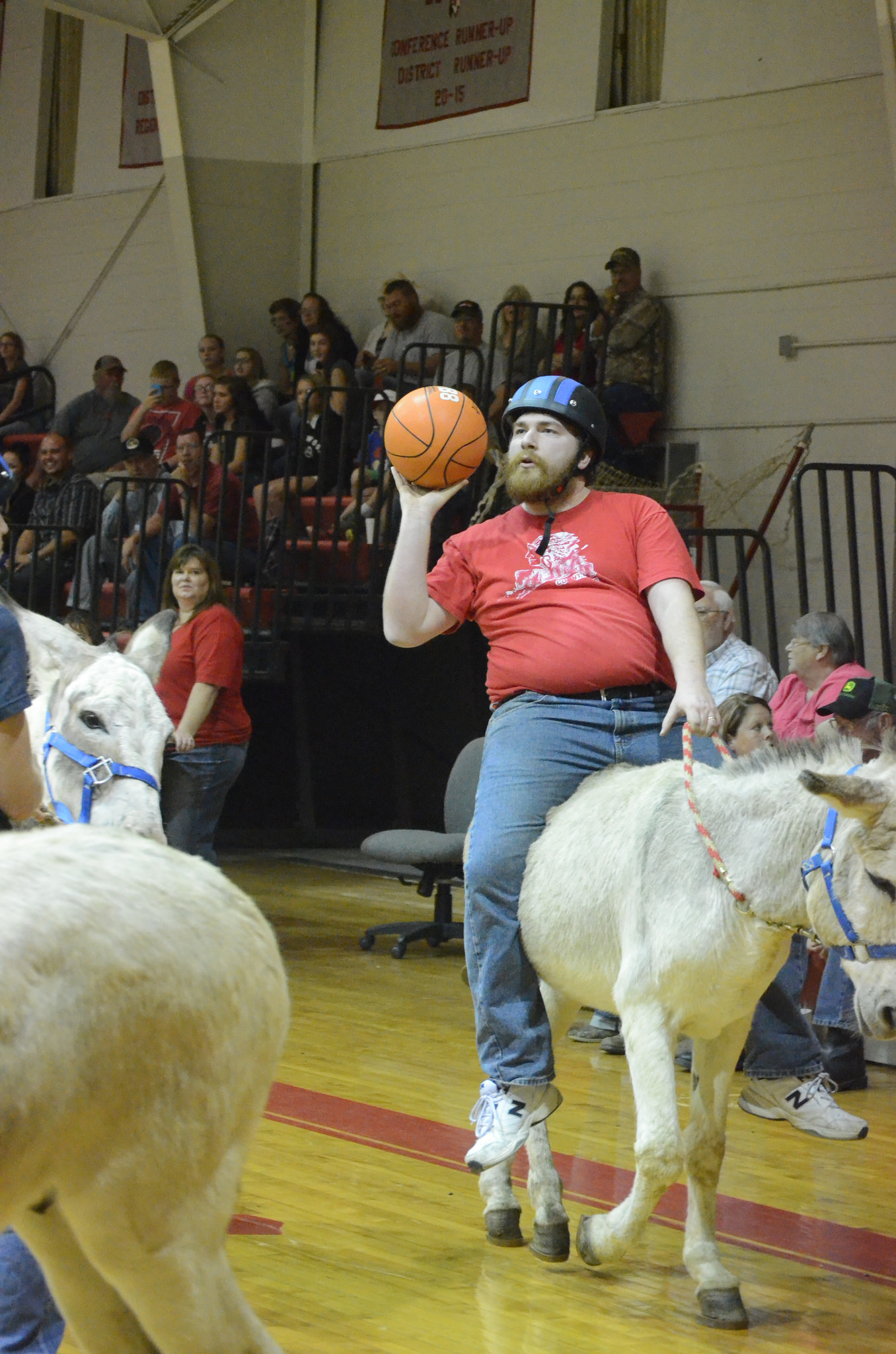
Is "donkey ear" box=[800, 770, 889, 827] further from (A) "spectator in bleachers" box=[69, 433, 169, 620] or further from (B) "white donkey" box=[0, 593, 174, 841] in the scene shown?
(A) "spectator in bleachers" box=[69, 433, 169, 620]

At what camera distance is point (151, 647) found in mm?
4793

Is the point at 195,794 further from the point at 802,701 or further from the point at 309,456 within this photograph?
the point at 309,456

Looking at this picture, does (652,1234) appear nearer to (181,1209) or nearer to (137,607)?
(181,1209)

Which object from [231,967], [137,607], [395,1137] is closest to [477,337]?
[137,607]

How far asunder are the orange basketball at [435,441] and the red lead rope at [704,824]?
1026 millimetres

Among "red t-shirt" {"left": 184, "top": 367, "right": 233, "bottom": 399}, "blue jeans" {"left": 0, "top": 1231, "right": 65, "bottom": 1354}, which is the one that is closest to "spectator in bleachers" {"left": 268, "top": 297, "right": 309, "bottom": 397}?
"red t-shirt" {"left": 184, "top": 367, "right": 233, "bottom": 399}

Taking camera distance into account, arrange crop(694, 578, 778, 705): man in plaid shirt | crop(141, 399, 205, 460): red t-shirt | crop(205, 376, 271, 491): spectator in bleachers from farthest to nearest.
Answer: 1. crop(141, 399, 205, 460): red t-shirt
2. crop(205, 376, 271, 491): spectator in bleachers
3. crop(694, 578, 778, 705): man in plaid shirt

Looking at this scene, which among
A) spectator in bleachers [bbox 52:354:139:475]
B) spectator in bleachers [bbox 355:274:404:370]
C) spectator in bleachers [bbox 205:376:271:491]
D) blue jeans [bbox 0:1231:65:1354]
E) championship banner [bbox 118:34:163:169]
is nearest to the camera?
blue jeans [bbox 0:1231:65:1354]

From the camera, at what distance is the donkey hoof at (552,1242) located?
155 inches

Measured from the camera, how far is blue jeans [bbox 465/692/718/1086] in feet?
12.9

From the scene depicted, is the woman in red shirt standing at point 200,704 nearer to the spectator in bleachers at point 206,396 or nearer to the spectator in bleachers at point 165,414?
the spectator in bleachers at point 206,396

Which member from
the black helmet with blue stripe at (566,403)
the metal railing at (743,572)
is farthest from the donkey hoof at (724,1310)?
the metal railing at (743,572)

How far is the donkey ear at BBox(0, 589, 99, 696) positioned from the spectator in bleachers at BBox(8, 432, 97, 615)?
233 inches

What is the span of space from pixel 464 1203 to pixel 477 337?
8216 mm
